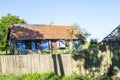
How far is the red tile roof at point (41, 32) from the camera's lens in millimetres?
45938

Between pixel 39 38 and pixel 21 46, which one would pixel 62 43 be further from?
pixel 21 46

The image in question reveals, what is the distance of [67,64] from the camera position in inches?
606

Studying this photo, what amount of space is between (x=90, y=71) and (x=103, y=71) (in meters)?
0.75

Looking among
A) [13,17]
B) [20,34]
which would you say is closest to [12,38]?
[20,34]

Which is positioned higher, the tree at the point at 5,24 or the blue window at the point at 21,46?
the tree at the point at 5,24

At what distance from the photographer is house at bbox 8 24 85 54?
149 ft

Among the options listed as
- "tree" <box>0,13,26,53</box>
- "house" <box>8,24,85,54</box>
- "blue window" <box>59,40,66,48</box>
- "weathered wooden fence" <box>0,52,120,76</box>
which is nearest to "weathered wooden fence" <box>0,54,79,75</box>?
"weathered wooden fence" <box>0,52,120,76</box>

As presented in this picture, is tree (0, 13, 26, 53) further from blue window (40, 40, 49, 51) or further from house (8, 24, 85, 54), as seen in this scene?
blue window (40, 40, 49, 51)

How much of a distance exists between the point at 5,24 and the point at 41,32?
1539 centimetres

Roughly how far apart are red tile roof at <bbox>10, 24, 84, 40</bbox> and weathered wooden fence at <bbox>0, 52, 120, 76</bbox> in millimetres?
27216

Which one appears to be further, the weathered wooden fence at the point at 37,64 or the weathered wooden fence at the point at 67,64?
the weathered wooden fence at the point at 37,64

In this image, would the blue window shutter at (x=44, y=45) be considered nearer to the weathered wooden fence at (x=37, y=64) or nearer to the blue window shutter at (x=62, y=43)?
the blue window shutter at (x=62, y=43)

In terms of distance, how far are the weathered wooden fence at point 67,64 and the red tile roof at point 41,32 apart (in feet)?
89.3

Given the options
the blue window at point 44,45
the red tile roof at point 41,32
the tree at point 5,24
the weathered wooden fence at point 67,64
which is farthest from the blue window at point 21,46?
the weathered wooden fence at point 67,64
